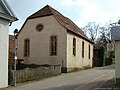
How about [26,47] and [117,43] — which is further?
[26,47]

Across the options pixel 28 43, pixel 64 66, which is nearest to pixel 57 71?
pixel 64 66

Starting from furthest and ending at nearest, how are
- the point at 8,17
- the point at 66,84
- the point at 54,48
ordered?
the point at 54,48 → the point at 66,84 → the point at 8,17

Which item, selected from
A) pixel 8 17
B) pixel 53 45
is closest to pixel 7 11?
pixel 8 17

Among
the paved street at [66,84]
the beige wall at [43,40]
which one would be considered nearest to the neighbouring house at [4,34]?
the paved street at [66,84]

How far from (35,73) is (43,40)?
1318cm

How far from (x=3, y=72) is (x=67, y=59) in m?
17.1

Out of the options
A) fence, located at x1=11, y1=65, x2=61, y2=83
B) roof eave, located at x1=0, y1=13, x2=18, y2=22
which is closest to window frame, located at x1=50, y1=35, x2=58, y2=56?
fence, located at x1=11, y1=65, x2=61, y2=83

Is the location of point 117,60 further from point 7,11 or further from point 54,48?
point 54,48

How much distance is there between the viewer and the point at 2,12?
21.7m

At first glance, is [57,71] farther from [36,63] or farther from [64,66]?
[36,63]

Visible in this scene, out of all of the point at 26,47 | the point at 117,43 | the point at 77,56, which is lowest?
the point at 77,56

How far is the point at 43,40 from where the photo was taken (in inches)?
1581

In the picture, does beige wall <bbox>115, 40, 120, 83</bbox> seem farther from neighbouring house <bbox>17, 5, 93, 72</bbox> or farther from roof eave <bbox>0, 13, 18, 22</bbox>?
neighbouring house <bbox>17, 5, 93, 72</bbox>

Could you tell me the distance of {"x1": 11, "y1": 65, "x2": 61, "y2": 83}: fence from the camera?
24.6 m
